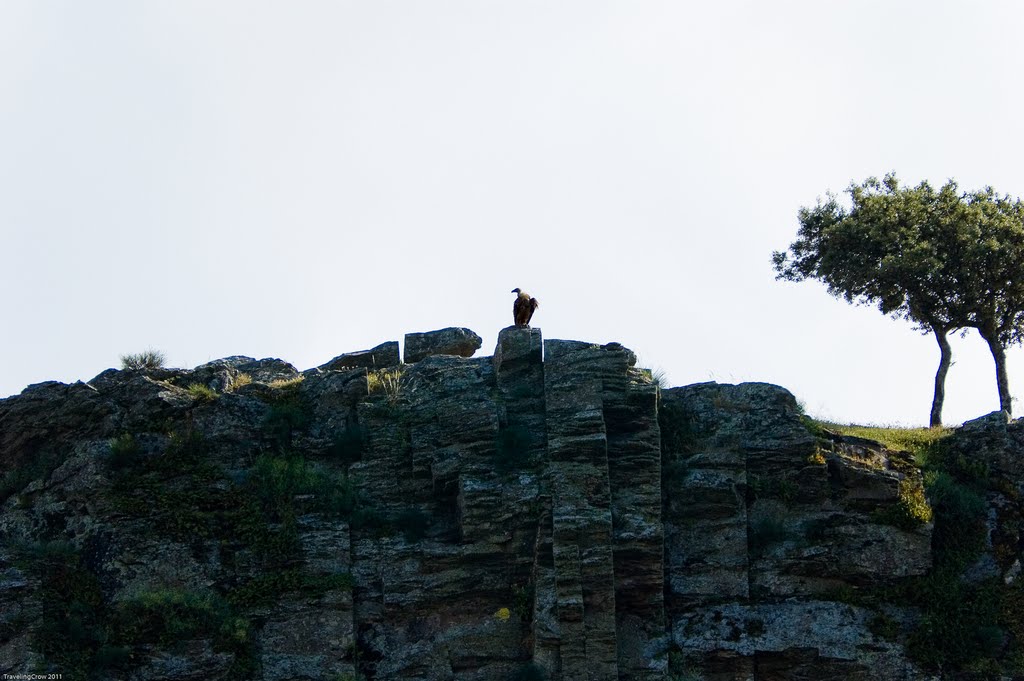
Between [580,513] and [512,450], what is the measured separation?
2205 mm

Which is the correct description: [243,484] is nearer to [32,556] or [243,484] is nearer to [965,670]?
[32,556]

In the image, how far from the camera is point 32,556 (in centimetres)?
2744

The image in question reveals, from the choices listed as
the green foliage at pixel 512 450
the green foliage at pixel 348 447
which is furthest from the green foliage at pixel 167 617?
the green foliage at pixel 512 450

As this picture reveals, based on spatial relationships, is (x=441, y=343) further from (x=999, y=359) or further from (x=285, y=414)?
(x=999, y=359)

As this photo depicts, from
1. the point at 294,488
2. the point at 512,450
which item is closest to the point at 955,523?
the point at 512,450

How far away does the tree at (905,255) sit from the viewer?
36.1 m

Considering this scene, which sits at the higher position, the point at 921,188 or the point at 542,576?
the point at 921,188

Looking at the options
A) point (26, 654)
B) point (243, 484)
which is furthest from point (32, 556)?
point (243, 484)

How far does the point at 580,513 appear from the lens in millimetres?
27641

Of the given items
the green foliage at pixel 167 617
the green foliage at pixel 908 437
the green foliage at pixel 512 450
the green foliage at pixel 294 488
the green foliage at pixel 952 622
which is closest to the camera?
the green foliage at pixel 167 617

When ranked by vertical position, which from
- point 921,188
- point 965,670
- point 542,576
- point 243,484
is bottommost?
point 965,670

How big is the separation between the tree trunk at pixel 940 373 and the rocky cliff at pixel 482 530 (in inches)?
209

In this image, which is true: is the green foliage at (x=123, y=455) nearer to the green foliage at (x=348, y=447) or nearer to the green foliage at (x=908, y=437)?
the green foliage at (x=348, y=447)

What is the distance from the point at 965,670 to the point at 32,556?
17.0 meters
